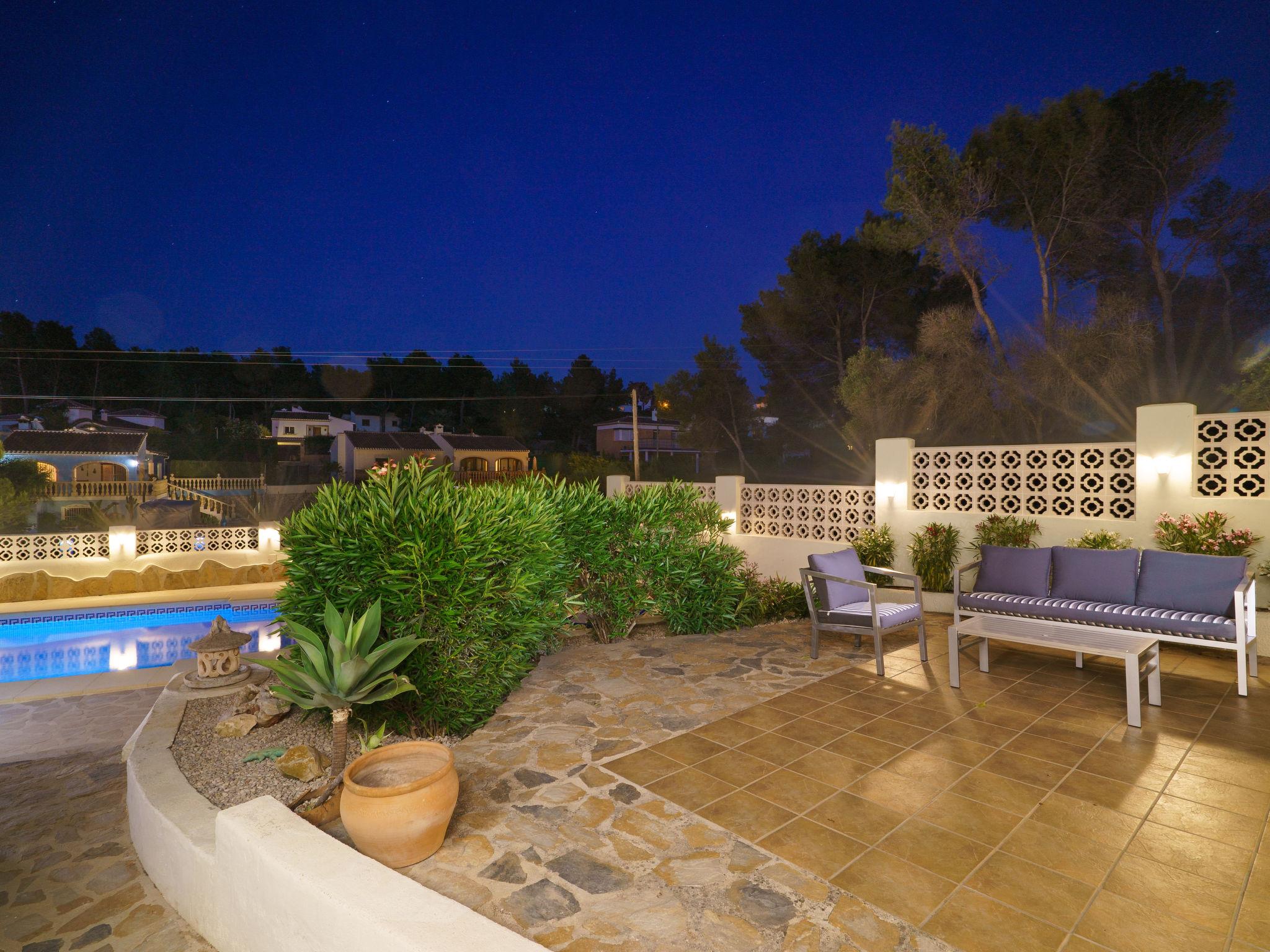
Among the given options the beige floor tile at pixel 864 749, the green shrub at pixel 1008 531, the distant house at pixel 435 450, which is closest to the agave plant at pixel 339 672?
the beige floor tile at pixel 864 749

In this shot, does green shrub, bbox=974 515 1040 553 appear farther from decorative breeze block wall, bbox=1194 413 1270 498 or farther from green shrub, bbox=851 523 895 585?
decorative breeze block wall, bbox=1194 413 1270 498

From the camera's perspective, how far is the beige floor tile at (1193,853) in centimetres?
235

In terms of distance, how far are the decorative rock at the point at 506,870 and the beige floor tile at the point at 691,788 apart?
30.7 inches

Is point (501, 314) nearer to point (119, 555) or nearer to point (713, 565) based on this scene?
point (119, 555)

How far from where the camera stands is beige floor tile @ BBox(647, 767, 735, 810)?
9.64 feet

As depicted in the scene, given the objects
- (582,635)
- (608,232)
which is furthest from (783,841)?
(608,232)

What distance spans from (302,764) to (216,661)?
80.5 inches

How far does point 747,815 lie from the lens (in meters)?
2.81

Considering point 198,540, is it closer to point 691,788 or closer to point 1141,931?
point 691,788

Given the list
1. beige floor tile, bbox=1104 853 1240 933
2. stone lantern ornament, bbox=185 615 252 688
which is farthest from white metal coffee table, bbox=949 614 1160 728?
stone lantern ornament, bbox=185 615 252 688

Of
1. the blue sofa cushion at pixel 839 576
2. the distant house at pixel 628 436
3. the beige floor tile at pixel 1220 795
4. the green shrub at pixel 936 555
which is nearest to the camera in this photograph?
the beige floor tile at pixel 1220 795

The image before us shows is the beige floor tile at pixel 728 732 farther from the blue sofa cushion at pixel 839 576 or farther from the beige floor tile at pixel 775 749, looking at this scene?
the blue sofa cushion at pixel 839 576

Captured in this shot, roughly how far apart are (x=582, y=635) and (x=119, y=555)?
1023cm

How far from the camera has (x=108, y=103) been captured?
27.0m
